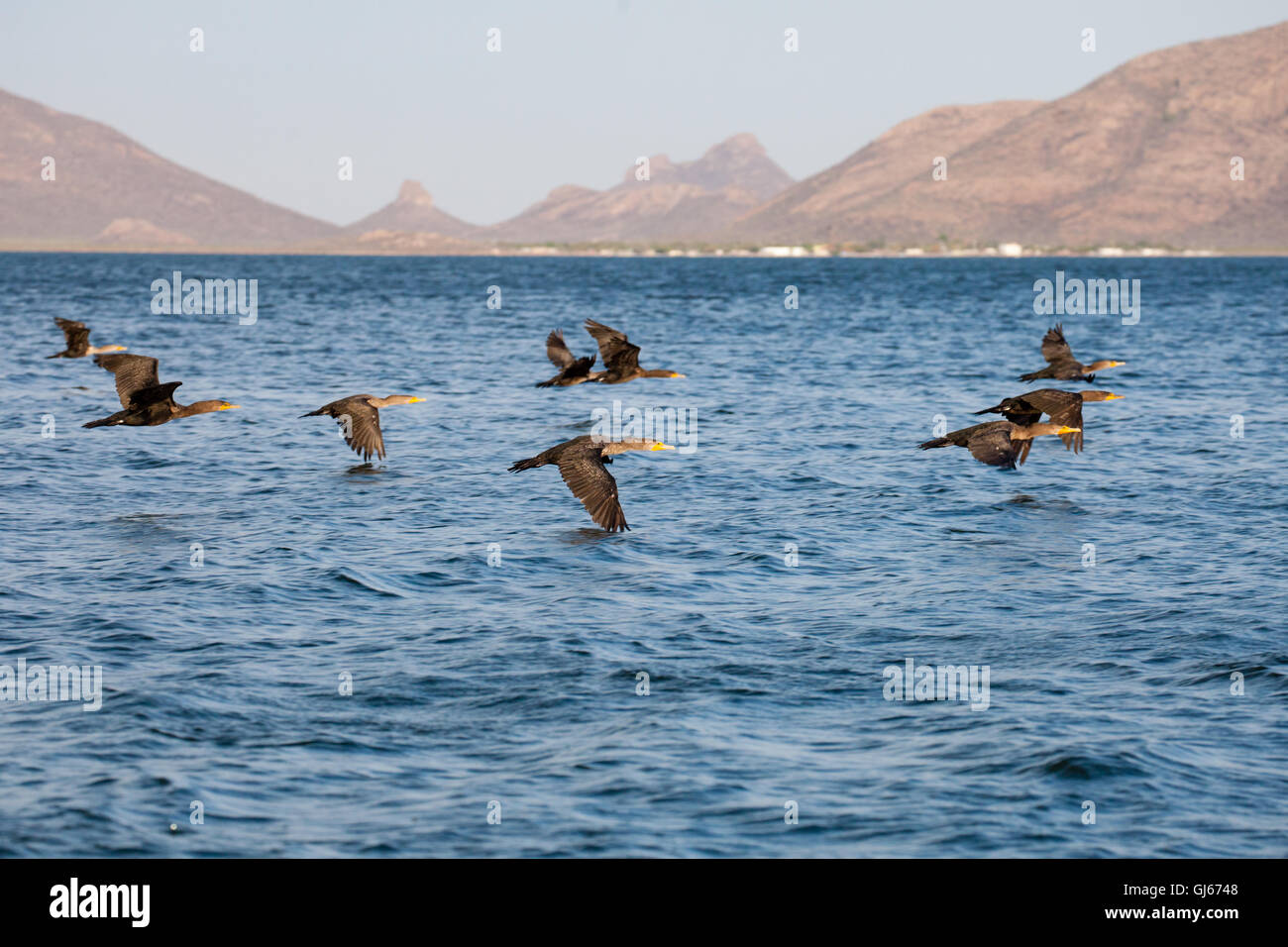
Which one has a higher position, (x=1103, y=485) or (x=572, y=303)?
(x=572, y=303)

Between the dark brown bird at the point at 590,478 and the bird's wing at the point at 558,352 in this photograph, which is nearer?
the dark brown bird at the point at 590,478

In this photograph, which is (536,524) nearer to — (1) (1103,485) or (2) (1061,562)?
(2) (1061,562)

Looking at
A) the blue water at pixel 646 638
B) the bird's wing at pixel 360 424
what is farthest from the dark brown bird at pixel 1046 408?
the bird's wing at pixel 360 424

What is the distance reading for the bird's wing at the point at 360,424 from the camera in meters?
25.3

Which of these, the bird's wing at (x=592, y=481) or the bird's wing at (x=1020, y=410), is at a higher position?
the bird's wing at (x=1020, y=410)

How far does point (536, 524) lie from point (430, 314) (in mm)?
65639

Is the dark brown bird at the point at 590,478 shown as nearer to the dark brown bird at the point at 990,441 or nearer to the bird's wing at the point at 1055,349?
the dark brown bird at the point at 990,441

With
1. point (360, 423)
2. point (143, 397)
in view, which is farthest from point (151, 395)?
point (360, 423)

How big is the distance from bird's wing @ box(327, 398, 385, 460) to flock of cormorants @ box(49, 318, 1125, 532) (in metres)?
0.02

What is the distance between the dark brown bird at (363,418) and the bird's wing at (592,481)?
5809 mm

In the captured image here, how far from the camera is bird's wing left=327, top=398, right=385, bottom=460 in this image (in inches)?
995

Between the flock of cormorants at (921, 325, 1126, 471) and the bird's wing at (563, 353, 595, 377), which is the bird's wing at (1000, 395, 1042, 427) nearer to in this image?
the flock of cormorants at (921, 325, 1126, 471)
